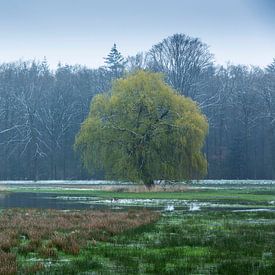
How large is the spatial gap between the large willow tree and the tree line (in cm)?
2528

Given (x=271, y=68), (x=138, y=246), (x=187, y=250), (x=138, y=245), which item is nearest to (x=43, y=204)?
(x=138, y=245)

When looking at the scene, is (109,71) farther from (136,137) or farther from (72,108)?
(136,137)

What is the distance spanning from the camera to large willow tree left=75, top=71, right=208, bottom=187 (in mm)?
58969

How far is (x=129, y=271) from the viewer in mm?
13562

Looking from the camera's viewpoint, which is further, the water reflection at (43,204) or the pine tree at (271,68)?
the pine tree at (271,68)

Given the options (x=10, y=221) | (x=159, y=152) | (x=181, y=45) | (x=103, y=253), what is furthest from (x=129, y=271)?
(x=181, y=45)

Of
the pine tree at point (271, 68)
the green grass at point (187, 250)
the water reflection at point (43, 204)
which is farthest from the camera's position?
the pine tree at point (271, 68)

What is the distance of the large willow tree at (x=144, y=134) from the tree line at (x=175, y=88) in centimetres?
2528

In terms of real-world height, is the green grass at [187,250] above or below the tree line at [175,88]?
below

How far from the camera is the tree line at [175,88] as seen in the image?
88750 millimetres

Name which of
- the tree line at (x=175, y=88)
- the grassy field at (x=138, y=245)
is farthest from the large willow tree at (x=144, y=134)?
the grassy field at (x=138, y=245)

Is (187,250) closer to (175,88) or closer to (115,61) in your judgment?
(175,88)

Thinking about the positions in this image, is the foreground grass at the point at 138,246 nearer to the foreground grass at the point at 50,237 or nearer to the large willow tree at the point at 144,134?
the foreground grass at the point at 50,237

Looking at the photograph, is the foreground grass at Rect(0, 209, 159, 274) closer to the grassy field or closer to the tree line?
the grassy field
